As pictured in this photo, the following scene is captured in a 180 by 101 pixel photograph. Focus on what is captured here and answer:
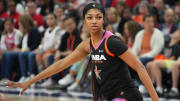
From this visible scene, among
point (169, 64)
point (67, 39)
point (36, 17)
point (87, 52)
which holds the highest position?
point (36, 17)

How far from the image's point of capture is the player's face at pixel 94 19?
150 inches

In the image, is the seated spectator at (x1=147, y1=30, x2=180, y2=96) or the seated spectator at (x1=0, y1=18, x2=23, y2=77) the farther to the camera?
the seated spectator at (x1=0, y1=18, x2=23, y2=77)

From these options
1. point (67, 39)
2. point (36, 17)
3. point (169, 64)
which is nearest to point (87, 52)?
point (169, 64)

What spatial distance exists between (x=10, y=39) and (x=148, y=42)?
169 inches

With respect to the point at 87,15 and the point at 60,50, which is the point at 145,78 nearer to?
the point at 87,15

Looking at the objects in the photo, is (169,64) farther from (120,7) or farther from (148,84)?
(148,84)

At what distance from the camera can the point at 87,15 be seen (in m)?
3.86

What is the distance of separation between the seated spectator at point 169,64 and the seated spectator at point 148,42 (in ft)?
0.69

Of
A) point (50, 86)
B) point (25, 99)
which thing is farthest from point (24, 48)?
point (25, 99)

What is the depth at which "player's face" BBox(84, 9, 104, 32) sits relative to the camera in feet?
12.5

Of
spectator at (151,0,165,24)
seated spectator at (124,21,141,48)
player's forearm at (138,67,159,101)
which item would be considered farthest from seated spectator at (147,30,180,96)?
player's forearm at (138,67,159,101)

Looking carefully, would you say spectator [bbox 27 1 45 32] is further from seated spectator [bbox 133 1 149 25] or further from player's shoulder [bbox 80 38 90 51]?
player's shoulder [bbox 80 38 90 51]

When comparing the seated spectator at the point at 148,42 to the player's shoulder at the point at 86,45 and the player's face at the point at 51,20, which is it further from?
the player's shoulder at the point at 86,45

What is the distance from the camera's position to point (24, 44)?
11.2 meters
